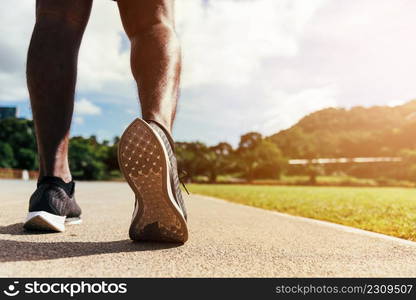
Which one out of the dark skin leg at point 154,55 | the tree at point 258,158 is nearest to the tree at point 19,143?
the tree at point 258,158

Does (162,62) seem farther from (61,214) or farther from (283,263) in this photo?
(283,263)

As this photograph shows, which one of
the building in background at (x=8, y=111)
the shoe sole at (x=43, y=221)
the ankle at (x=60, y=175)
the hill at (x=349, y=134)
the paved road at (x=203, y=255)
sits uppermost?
the building in background at (x=8, y=111)

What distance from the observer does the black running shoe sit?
148cm

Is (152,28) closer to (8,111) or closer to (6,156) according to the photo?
(6,156)

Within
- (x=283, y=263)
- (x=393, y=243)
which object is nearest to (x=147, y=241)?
(x=283, y=263)

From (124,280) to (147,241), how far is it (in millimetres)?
489

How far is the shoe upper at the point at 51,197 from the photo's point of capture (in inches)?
58.1

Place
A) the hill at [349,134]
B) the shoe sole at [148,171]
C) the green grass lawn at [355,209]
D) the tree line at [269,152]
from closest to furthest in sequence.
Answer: the shoe sole at [148,171] → the green grass lawn at [355,209] → the tree line at [269,152] → the hill at [349,134]

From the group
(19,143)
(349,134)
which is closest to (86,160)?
(19,143)

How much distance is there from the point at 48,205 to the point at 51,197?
3cm

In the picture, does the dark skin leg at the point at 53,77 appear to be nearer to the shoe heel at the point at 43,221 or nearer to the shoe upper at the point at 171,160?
the shoe heel at the point at 43,221

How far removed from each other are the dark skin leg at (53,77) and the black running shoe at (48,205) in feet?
0.14

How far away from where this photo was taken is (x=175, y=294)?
866 millimetres

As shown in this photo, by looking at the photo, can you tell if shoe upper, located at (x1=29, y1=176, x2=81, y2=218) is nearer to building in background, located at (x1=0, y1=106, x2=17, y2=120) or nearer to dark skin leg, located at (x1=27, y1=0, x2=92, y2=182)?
dark skin leg, located at (x1=27, y1=0, x2=92, y2=182)
